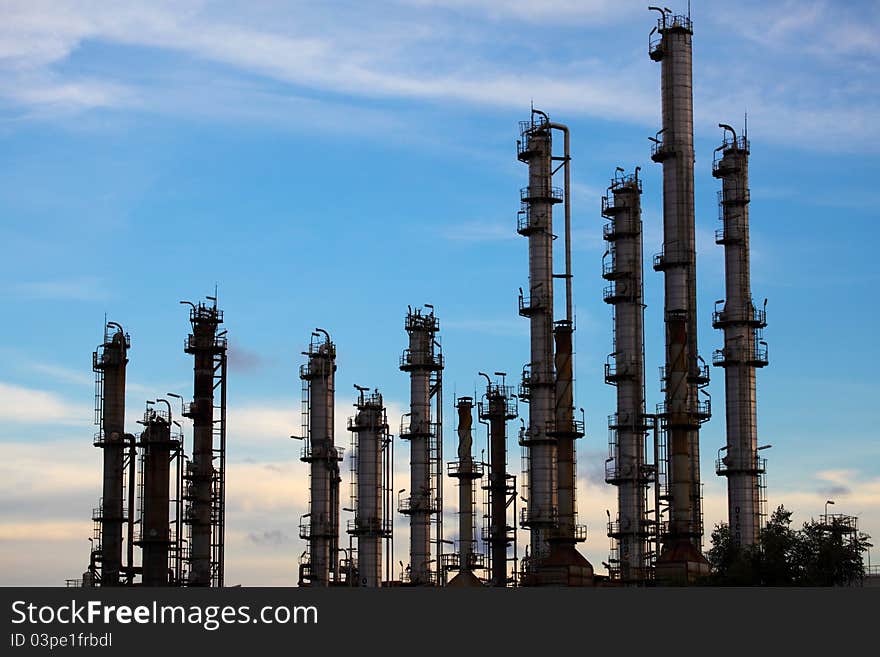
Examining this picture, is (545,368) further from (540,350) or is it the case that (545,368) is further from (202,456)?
(202,456)

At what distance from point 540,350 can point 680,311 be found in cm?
990

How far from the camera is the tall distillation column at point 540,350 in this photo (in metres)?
88.8

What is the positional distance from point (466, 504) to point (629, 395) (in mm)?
15219

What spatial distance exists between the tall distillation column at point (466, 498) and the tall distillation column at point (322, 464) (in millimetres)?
7523

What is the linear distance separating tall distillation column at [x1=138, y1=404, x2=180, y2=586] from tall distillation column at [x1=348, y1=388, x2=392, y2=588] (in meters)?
12.8

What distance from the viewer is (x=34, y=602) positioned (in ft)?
164

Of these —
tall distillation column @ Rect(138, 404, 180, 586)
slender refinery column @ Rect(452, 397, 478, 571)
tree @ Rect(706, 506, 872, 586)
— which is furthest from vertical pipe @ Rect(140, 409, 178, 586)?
tree @ Rect(706, 506, 872, 586)

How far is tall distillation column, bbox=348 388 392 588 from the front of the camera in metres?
98.6

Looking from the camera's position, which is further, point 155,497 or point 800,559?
point 155,497

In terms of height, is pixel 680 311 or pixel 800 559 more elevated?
pixel 680 311

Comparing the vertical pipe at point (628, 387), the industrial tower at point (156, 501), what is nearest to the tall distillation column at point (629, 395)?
the vertical pipe at point (628, 387)

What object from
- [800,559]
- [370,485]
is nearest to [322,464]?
[370,485]

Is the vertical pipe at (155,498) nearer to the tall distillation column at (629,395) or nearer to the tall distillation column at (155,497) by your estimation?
the tall distillation column at (155,497)

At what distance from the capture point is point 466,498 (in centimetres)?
9850
